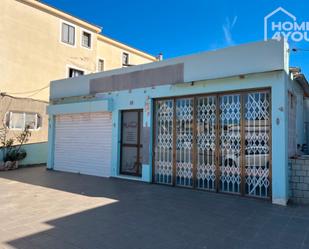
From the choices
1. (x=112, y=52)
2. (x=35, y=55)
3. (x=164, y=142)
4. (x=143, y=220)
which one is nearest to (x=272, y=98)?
(x=164, y=142)

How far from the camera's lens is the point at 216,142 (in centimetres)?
762

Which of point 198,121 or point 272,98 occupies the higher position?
point 272,98

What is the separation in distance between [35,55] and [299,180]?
15.1 m

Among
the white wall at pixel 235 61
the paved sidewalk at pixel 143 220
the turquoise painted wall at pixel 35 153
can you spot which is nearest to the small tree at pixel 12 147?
the turquoise painted wall at pixel 35 153

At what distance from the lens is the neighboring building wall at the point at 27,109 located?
13.4m

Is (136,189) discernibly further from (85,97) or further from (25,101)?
(25,101)

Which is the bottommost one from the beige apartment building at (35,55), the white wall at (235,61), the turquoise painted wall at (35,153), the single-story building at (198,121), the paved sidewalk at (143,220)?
the paved sidewalk at (143,220)

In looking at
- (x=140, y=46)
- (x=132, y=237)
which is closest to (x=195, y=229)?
(x=132, y=237)

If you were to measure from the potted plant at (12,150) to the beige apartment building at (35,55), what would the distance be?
387mm

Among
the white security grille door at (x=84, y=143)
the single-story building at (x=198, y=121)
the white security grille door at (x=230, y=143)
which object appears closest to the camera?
the single-story building at (x=198, y=121)

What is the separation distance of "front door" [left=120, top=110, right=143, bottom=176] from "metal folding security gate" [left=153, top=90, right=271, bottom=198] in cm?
81

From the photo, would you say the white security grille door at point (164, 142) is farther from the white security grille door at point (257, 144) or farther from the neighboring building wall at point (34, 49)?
the neighboring building wall at point (34, 49)

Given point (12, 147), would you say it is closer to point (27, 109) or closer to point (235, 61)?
point (27, 109)

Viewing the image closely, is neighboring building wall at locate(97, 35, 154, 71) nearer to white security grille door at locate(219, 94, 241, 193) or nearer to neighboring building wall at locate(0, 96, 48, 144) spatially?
neighboring building wall at locate(0, 96, 48, 144)
